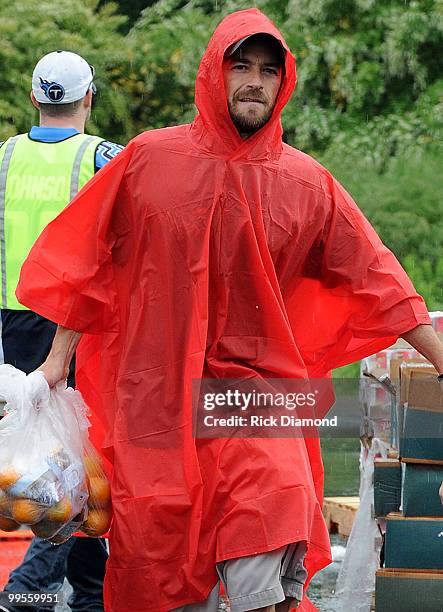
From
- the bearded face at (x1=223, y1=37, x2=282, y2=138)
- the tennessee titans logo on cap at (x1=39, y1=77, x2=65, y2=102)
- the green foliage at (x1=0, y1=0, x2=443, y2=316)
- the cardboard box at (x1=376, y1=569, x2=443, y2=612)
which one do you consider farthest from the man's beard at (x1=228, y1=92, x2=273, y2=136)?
the green foliage at (x1=0, y1=0, x2=443, y2=316)

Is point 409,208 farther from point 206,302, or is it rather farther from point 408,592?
point 206,302

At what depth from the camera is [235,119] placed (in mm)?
4328

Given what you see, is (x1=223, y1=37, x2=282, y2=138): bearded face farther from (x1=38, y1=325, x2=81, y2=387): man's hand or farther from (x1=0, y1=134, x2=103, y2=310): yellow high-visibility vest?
(x1=0, y1=134, x2=103, y2=310): yellow high-visibility vest

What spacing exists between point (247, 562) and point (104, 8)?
1255 centimetres

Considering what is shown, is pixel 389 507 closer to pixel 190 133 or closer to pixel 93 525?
pixel 93 525

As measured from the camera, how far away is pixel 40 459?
4.29m

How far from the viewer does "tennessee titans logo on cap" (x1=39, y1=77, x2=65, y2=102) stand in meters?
5.61

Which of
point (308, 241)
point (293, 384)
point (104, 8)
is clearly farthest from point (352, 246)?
point (104, 8)

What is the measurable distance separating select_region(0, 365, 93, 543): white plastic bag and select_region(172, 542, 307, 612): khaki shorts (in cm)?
47

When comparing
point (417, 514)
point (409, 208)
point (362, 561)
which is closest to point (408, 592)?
point (417, 514)

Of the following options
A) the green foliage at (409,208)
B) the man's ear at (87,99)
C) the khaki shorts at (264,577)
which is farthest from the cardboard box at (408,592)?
the green foliage at (409,208)

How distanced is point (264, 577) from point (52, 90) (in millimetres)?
2266

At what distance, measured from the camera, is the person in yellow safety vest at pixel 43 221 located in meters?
5.36

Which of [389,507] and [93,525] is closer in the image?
[93,525]
